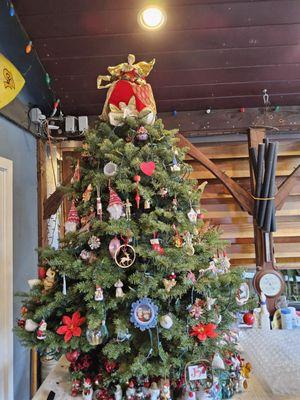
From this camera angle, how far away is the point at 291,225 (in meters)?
2.77

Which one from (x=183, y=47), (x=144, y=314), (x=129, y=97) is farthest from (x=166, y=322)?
(x=183, y=47)

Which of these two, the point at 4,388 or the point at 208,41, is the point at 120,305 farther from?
the point at 208,41

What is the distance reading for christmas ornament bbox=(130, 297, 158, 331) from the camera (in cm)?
115

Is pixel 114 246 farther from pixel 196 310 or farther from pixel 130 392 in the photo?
pixel 130 392

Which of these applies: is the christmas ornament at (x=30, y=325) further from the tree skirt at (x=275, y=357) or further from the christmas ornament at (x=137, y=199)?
the tree skirt at (x=275, y=357)

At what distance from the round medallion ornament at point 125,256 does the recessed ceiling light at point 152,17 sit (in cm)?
128

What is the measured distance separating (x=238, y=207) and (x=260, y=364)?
143 centimetres

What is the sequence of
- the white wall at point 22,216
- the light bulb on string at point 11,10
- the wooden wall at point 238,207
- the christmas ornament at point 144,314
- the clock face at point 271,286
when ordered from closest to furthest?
1. the christmas ornament at point 144,314
2. the light bulb on string at point 11,10
3. the white wall at point 22,216
4. the clock face at point 271,286
5. the wooden wall at point 238,207

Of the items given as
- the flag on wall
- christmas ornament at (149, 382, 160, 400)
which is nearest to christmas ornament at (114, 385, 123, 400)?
christmas ornament at (149, 382, 160, 400)

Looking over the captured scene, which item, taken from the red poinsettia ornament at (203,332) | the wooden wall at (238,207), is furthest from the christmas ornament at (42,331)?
the wooden wall at (238,207)

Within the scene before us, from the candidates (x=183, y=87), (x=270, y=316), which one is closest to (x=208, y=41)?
(x=183, y=87)

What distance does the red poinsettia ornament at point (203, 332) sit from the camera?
1.21 m

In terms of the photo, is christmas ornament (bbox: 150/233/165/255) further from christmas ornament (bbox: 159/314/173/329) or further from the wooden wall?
the wooden wall

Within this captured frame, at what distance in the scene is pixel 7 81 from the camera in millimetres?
1748
